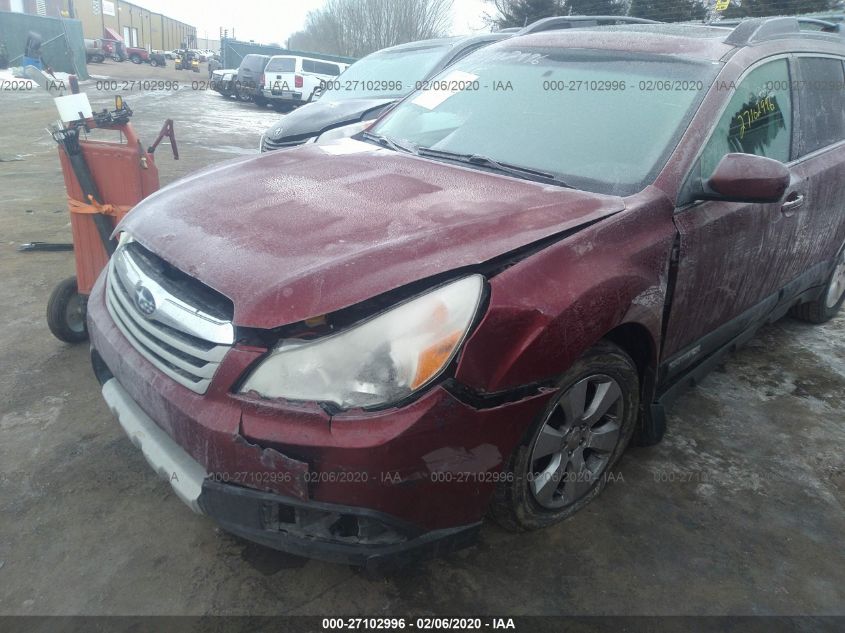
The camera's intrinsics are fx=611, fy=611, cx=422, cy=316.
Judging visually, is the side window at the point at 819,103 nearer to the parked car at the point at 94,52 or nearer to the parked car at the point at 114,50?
the parked car at the point at 94,52

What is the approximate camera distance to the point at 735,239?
251 cm

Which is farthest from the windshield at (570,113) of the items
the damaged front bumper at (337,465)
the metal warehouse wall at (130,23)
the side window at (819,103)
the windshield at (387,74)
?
the metal warehouse wall at (130,23)

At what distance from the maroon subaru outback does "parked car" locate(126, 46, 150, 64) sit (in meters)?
55.6

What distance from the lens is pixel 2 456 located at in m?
2.56

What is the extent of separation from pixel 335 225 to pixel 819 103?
112 inches

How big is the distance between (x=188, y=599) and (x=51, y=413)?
143cm

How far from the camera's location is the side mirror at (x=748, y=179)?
2.16 meters

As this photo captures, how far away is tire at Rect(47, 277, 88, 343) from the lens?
134 inches

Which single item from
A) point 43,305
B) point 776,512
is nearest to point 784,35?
point 776,512

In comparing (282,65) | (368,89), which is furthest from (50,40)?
(368,89)

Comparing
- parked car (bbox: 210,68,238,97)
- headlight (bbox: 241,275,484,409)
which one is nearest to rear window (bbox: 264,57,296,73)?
parked car (bbox: 210,68,238,97)

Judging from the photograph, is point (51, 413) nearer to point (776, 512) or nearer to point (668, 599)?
point (668, 599)

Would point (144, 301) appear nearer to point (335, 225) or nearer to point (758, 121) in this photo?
point (335, 225)

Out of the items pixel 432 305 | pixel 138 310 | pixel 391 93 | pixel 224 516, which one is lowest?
pixel 224 516
